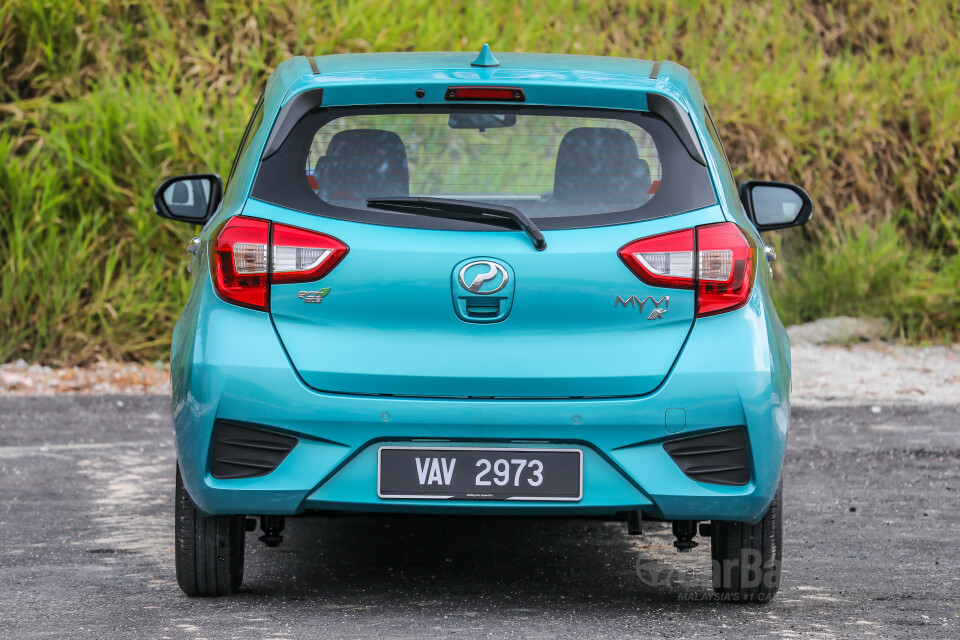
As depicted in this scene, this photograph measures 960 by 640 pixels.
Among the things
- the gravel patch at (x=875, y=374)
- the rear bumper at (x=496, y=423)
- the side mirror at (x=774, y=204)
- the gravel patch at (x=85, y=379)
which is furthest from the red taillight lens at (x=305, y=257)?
the gravel patch at (x=875, y=374)

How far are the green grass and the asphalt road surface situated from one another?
325 centimetres

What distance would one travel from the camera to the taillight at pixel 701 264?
11.3ft

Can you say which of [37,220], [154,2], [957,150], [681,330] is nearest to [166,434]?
[37,220]

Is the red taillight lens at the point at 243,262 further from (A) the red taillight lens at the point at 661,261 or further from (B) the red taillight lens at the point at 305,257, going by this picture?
(A) the red taillight lens at the point at 661,261

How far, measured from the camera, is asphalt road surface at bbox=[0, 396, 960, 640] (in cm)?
369

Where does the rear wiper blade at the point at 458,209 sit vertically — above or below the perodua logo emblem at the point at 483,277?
above

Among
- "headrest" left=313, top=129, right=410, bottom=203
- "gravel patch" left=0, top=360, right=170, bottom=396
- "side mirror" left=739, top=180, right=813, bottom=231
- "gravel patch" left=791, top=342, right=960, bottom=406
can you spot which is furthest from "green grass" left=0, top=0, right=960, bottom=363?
"headrest" left=313, top=129, right=410, bottom=203

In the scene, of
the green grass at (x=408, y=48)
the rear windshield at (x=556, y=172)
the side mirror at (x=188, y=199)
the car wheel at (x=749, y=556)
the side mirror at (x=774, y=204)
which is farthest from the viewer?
the green grass at (x=408, y=48)

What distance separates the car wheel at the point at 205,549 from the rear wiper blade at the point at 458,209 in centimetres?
101

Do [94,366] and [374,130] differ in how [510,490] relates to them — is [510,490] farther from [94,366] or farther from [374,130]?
[94,366]

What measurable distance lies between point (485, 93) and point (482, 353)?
72 centimetres

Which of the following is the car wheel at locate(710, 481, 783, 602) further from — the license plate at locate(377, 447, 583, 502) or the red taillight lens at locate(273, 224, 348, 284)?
the red taillight lens at locate(273, 224, 348, 284)

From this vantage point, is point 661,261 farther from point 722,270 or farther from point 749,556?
point 749,556

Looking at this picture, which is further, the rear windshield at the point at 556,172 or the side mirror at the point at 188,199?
the side mirror at the point at 188,199
